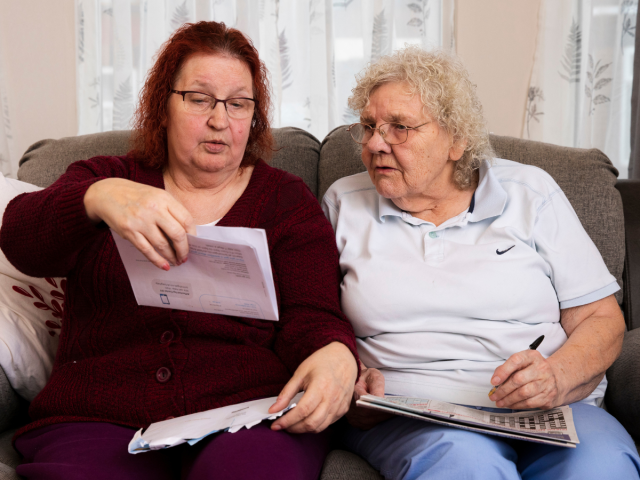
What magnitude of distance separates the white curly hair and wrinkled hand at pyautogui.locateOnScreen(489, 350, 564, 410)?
0.51 metres

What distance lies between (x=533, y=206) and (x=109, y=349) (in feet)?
3.42

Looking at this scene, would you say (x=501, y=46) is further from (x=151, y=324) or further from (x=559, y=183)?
(x=151, y=324)

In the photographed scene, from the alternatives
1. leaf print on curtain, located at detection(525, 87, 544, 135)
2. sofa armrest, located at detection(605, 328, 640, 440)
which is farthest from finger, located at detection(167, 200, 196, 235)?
leaf print on curtain, located at detection(525, 87, 544, 135)

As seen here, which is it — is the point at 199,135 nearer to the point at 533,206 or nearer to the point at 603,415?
the point at 533,206

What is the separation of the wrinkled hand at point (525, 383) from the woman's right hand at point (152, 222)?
25.2 inches

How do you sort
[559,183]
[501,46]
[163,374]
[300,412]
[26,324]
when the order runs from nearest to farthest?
[300,412]
[163,374]
[26,324]
[559,183]
[501,46]

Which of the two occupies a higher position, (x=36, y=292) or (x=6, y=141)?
(x=6, y=141)

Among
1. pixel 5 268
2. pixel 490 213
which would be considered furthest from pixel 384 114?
pixel 5 268

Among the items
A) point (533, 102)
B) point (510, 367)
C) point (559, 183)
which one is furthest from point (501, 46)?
point (510, 367)

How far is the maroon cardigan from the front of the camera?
3.56 feet

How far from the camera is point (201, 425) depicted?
91cm

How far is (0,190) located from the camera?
1528 mm

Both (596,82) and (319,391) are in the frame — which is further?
(596,82)

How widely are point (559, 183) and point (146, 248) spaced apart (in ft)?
4.03
